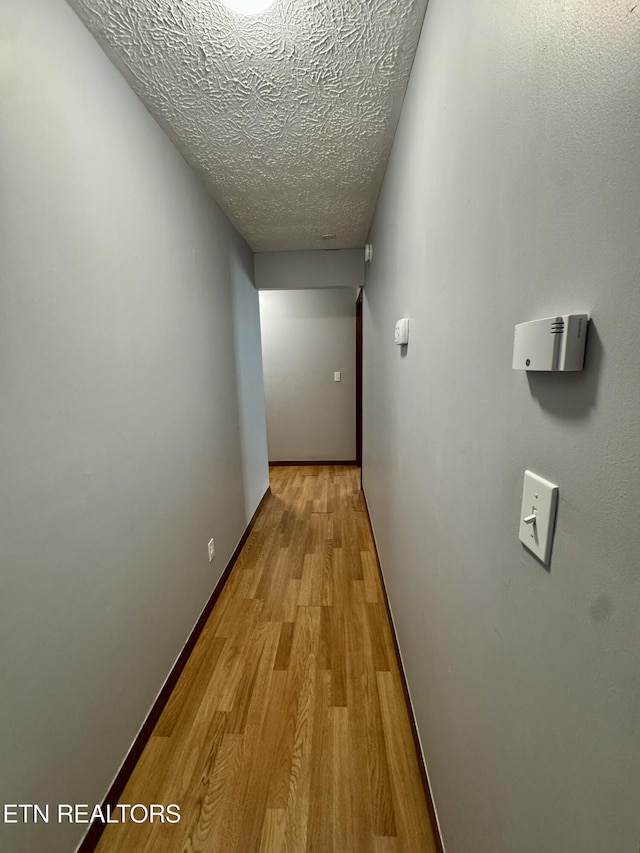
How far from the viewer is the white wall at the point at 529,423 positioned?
1.06 ft

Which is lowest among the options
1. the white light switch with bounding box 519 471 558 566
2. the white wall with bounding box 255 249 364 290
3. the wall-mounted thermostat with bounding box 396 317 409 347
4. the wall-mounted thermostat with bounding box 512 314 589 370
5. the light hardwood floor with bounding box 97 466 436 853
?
the light hardwood floor with bounding box 97 466 436 853

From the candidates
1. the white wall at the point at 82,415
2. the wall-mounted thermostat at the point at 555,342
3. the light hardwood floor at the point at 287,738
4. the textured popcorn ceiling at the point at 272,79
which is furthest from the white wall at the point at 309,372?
the wall-mounted thermostat at the point at 555,342

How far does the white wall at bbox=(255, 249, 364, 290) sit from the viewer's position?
2941mm

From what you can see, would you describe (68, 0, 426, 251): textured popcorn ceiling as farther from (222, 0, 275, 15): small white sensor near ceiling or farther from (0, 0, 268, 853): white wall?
(0, 0, 268, 853): white wall

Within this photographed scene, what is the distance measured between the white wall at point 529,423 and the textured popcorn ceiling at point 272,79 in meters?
0.22

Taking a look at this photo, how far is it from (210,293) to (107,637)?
1.73 metres

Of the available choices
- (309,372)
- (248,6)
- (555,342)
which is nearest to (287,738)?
(555,342)

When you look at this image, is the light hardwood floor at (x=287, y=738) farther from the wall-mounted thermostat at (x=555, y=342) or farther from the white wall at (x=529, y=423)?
the wall-mounted thermostat at (x=555, y=342)

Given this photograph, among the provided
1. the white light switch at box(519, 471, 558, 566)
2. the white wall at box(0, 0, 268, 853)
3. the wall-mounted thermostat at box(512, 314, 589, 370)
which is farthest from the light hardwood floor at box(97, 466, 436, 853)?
the wall-mounted thermostat at box(512, 314, 589, 370)

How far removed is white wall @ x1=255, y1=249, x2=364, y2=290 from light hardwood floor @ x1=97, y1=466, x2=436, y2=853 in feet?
8.44

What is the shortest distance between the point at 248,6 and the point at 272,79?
24 centimetres

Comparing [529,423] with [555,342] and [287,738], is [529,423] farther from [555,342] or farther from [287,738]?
[287,738]

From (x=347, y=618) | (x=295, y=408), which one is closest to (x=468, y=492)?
(x=347, y=618)

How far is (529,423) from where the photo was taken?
48cm
